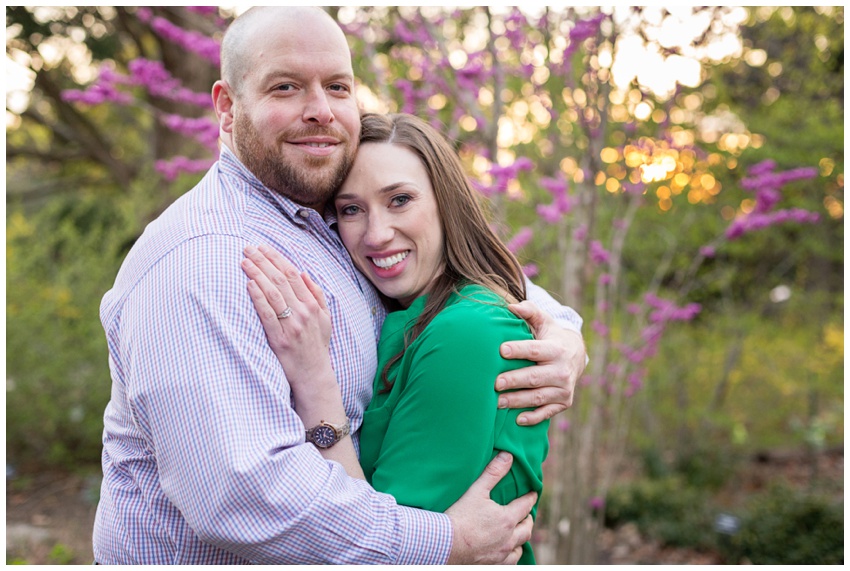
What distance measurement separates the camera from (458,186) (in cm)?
214

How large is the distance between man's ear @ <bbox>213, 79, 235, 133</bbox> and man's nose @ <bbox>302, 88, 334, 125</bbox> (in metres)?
0.24

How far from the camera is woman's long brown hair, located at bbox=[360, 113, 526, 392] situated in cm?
207

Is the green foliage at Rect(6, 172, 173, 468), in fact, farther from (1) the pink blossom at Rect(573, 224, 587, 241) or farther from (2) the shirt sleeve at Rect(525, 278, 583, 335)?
(2) the shirt sleeve at Rect(525, 278, 583, 335)

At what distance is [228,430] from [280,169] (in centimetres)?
75

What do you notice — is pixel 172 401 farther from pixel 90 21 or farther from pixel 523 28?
pixel 90 21

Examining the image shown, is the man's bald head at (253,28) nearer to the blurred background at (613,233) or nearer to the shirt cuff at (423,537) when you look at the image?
the shirt cuff at (423,537)

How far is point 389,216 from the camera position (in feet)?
6.63

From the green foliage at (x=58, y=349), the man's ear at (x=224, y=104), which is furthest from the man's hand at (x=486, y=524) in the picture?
the green foliage at (x=58, y=349)

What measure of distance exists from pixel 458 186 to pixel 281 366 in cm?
84

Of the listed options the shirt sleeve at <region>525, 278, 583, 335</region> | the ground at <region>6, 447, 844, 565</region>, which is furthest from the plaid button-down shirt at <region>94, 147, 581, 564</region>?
the ground at <region>6, 447, 844, 565</region>

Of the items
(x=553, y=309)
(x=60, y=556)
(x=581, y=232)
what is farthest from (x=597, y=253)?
(x=60, y=556)

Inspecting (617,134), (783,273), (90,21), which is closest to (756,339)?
(783,273)

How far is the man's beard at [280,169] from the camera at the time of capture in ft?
6.20

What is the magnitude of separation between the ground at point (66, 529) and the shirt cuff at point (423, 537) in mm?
3903
